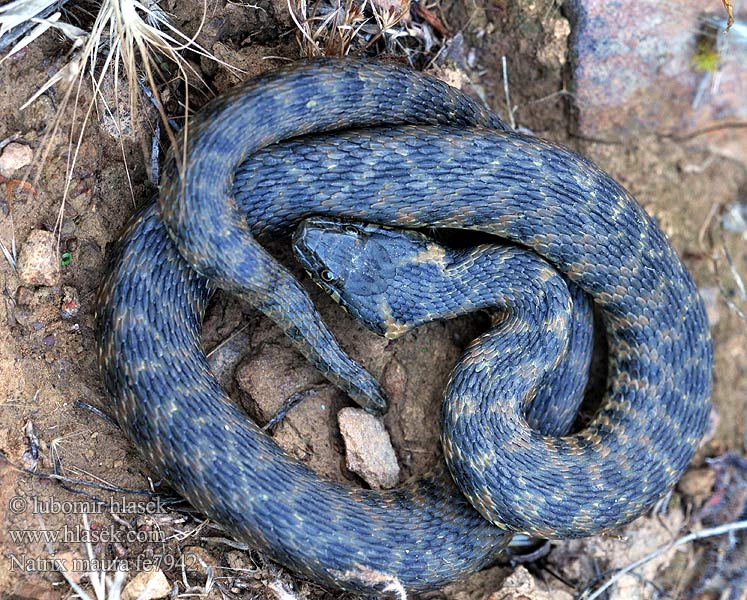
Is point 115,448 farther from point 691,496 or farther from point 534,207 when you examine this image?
point 691,496

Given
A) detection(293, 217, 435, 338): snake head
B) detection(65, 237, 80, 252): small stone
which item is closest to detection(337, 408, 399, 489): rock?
detection(293, 217, 435, 338): snake head

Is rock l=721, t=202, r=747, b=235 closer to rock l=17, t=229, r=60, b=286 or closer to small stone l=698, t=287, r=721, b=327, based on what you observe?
small stone l=698, t=287, r=721, b=327

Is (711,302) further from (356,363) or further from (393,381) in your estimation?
A: (356,363)

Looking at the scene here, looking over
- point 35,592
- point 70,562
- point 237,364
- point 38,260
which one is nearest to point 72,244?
point 38,260

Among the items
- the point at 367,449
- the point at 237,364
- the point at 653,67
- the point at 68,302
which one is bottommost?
the point at 367,449

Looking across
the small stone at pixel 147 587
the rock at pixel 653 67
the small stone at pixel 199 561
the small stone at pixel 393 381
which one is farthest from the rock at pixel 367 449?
the rock at pixel 653 67
